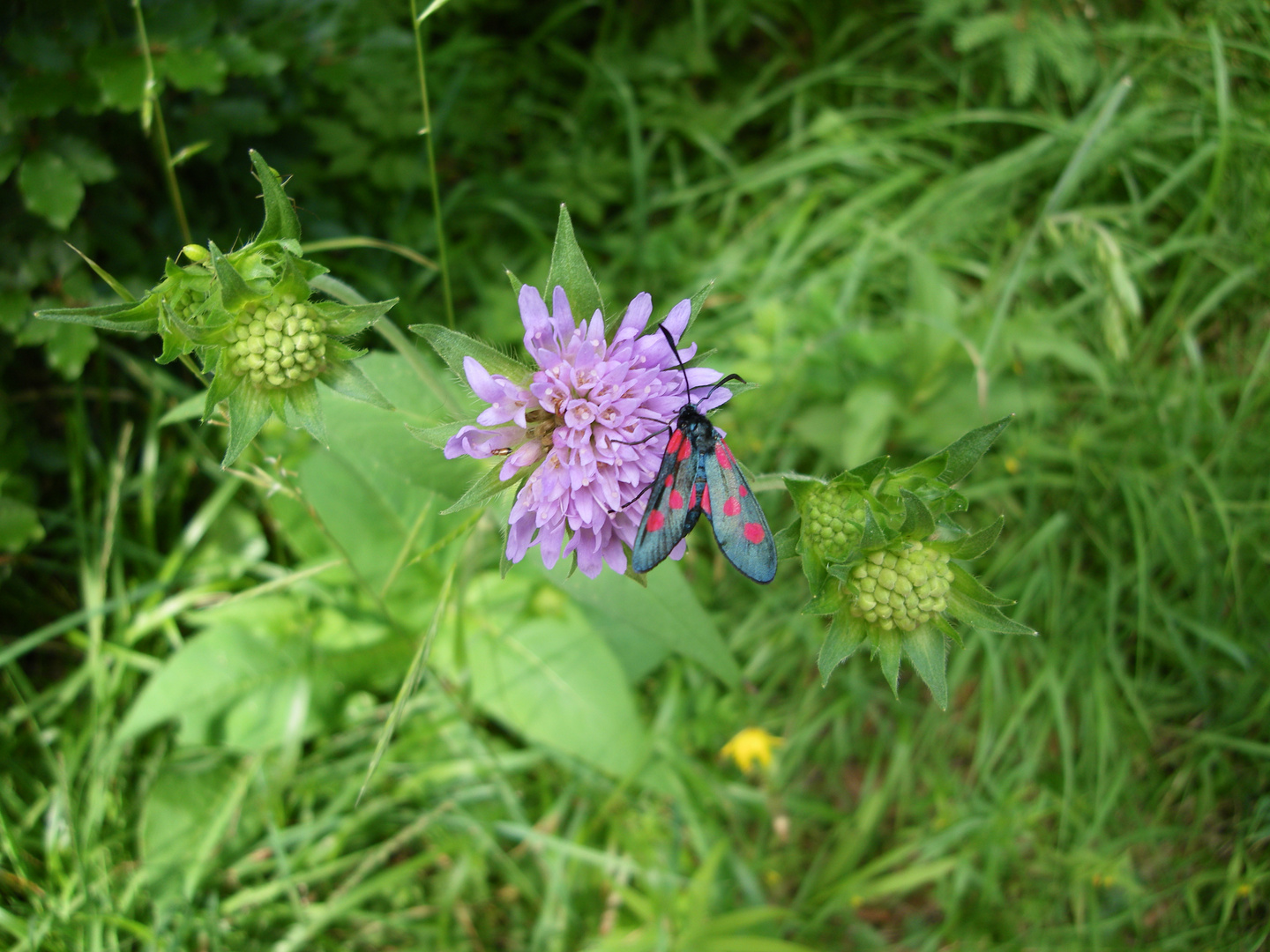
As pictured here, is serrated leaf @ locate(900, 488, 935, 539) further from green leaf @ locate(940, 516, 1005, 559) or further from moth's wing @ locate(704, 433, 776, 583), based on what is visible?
moth's wing @ locate(704, 433, 776, 583)

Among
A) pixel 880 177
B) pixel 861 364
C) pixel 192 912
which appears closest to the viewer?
pixel 192 912

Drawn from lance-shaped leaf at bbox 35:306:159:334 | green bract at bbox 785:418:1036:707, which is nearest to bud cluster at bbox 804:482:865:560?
green bract at bbox 785:418:1036:707

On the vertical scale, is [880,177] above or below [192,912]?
above

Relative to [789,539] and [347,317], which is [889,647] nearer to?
[789,539]

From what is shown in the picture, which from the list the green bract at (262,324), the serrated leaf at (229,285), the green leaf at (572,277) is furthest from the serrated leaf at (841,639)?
the serrated leaf at (229,285)

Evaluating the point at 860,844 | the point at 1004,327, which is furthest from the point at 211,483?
the point at 1004,327

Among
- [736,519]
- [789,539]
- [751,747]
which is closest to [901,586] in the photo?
[789,539]

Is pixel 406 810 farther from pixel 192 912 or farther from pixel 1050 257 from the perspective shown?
pixel 1050 257
